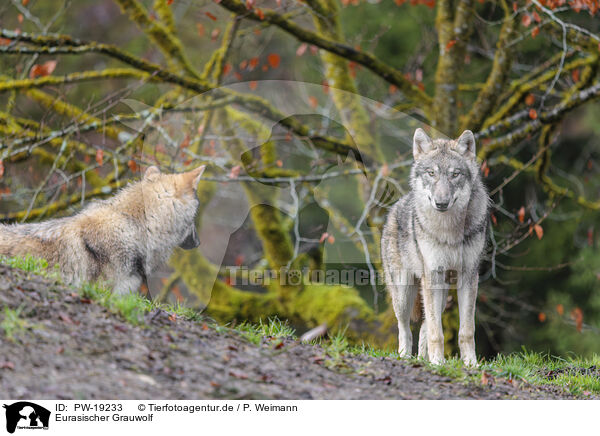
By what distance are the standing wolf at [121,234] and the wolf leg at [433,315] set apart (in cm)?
242

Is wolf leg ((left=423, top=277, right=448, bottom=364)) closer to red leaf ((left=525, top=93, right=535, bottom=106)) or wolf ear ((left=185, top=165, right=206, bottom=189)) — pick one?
wolf ear ((left=185, top=165, right=206, bottom=189))

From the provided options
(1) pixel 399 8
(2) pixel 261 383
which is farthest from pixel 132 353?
(1) pixel 399 8

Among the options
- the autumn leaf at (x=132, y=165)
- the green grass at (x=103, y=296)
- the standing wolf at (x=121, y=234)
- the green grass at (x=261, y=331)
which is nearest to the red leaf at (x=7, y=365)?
the green grass at (x=103, y=296)

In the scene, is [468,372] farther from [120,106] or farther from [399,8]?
[399,8]

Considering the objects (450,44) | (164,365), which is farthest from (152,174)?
(450,44)

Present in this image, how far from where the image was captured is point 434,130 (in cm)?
856

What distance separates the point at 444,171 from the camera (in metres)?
5.88

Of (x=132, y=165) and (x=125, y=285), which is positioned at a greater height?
(x=132, y=165)

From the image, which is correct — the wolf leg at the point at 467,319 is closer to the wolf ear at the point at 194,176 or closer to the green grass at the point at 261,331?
the green grass at the point at 261,331

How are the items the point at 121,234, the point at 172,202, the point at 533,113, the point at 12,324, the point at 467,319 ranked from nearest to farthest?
the point at 12,324
the point at 121,234
the point at 467,319
the point at 172,202
the point at 533,113

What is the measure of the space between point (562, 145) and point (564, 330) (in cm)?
354

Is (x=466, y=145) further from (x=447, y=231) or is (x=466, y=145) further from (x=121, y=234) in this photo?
(x=121, y=234)

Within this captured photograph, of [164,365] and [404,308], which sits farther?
[404,308]

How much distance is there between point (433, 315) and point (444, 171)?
136 cm
